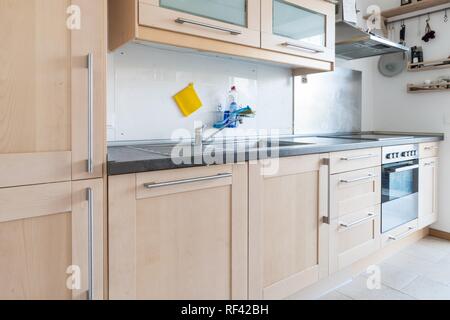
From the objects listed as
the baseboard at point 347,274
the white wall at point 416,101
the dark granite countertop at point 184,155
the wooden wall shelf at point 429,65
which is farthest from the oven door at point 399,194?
the wooden wall shelf at point 429,65

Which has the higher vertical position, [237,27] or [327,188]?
[237,27]

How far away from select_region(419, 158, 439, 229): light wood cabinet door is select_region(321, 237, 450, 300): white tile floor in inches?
9.5

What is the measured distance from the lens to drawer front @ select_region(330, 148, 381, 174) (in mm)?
1799

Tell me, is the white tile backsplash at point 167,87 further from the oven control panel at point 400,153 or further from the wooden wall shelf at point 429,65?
the wooden wall shelf at point 429,65

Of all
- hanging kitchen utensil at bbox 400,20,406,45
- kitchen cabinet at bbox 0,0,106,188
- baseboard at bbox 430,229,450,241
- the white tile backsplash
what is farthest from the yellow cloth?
baseboard at bbox 430,229,450,241

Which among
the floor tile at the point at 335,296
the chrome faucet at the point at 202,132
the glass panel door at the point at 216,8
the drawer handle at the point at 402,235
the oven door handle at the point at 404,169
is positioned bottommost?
the floor tile at the point at 335,296

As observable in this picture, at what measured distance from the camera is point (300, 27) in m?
1.96

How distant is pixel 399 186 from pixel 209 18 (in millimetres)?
1758

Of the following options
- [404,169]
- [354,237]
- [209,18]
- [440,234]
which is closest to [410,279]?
[354,237]

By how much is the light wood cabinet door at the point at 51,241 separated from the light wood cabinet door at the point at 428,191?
247 cm

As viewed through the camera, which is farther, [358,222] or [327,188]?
[358,222]

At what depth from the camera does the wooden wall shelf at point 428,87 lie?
2.64 meters

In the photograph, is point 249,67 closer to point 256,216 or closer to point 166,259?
point 256,216

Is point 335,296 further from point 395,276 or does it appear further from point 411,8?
point 411,8
